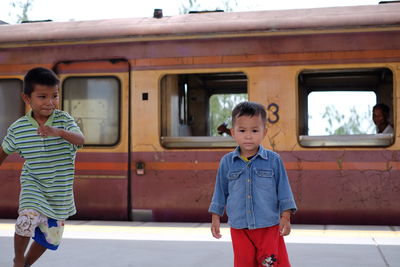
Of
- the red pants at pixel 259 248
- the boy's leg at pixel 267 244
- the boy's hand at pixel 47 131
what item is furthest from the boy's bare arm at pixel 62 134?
the boy's leg at pixel 267 244

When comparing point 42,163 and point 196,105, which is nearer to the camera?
point 42,163

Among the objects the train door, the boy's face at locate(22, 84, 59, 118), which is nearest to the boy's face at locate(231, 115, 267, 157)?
the boy's face at locate(22, 84, 59, 118)

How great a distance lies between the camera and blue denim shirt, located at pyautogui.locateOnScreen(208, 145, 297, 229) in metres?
3.47

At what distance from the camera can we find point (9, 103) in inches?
320

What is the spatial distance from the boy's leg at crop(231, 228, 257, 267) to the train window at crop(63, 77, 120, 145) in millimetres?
4364

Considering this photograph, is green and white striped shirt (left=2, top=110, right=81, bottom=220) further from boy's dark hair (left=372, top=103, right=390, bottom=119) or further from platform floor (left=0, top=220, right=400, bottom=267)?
boy's dark hair (left=372, top=103, right=390, bottom=119)

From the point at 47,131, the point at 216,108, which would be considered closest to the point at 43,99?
the point at 47,131

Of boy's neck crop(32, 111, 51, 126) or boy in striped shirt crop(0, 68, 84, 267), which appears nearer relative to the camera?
boy in striped shirt crop(0, 68, 84, 267)

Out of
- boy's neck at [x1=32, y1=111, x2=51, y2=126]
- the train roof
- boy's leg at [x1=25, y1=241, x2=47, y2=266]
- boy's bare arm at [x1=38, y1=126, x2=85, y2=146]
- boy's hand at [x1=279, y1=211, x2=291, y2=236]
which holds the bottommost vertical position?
boy's leg at [x1=25, y1=241, x2=47, y2=266]

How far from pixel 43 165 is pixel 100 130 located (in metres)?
3.83

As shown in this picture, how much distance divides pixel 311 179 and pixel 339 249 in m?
1.70

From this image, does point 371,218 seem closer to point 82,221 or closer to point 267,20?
point 267,20

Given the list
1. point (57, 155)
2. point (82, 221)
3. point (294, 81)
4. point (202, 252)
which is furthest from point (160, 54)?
point (57, 155)

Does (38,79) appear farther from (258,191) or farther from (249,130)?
(258,191)
